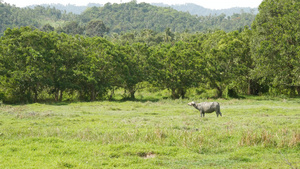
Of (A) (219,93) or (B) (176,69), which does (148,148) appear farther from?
(A) (219,93)

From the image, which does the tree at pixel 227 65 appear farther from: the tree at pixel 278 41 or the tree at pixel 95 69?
the tree at pixel 95 69

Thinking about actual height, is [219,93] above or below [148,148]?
above

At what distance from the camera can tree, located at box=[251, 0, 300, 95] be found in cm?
3428

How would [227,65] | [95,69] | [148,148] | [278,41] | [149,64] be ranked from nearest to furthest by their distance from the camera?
[148,148]
[278,41]
[95,69]
[149,64]
[227,65]

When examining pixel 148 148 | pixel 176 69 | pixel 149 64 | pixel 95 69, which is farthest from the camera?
pixel 149 64

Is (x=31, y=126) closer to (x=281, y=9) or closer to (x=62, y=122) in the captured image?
(x=62, y=122)

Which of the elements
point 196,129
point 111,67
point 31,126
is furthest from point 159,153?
point 111,67

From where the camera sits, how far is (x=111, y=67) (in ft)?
133

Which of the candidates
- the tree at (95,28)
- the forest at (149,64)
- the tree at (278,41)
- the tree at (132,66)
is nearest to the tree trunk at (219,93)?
the forest at (149,64)

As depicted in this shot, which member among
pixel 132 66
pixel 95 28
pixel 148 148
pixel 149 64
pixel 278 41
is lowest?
pixel 148 148

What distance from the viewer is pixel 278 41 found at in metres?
35.0

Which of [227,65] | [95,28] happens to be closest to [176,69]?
[227,65]

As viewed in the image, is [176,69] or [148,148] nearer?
[148,148]

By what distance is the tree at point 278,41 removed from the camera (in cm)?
3428
